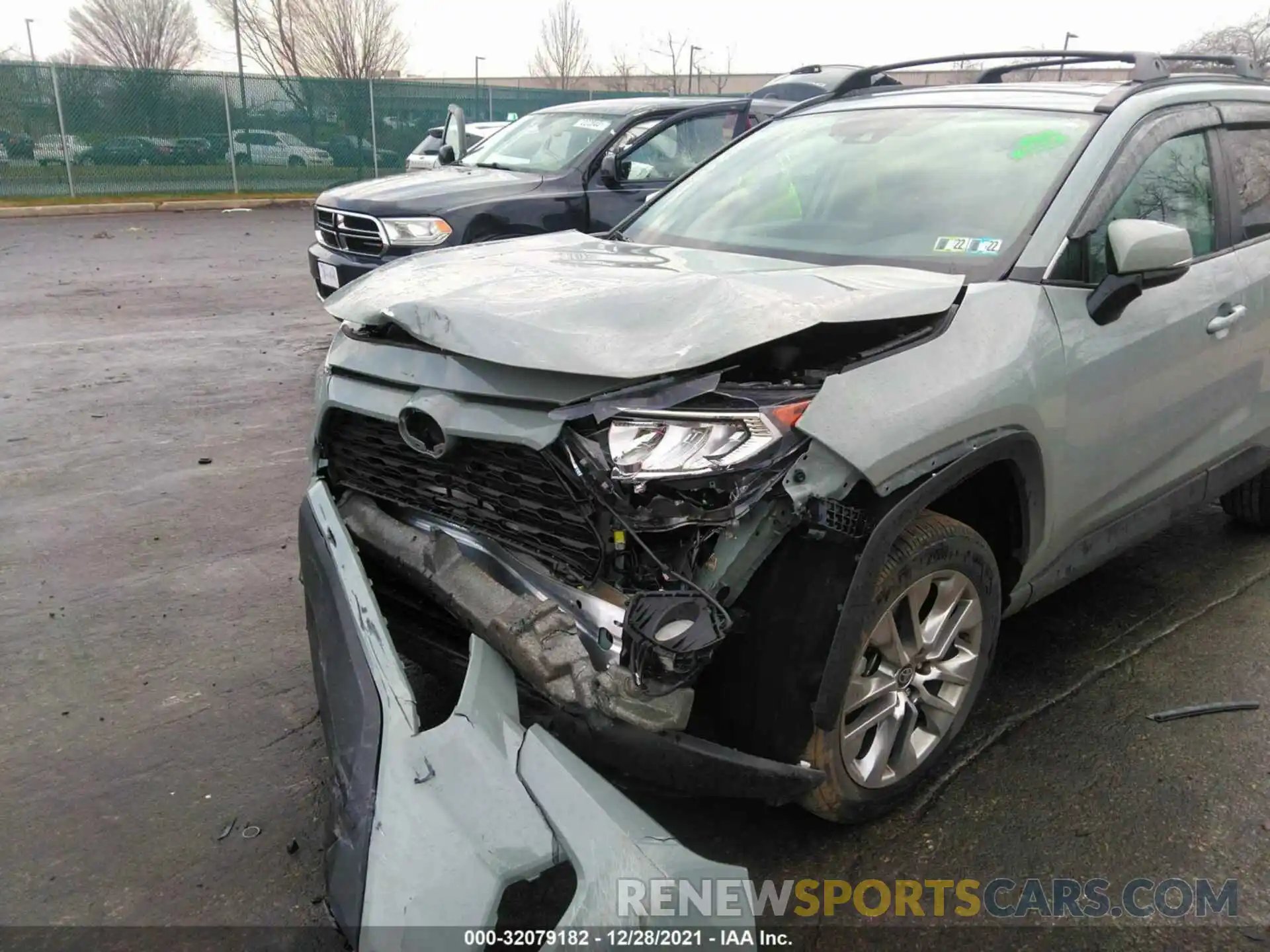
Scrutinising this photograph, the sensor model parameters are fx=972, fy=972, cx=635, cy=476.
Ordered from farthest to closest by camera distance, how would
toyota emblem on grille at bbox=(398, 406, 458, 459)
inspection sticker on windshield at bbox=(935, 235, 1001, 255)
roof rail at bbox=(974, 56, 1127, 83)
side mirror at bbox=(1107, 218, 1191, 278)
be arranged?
roof rail at bbox=(974, 56, 1127, 83)
inspection sticker on windshield at bbox=(935, 235, 1001, 255)
side mirror at bbox=(1107, 218, 1191, 278)
toyota emblem on grille at bbox=(398, 406, 458, 459)

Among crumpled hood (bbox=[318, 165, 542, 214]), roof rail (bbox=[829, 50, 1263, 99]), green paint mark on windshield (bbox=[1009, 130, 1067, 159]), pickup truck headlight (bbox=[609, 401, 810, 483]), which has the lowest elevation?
pickup truck headlight (bbox=[609, 401, 810, 483])

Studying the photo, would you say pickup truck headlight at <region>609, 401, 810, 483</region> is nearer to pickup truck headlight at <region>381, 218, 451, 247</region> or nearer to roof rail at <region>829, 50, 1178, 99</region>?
roof rail at <region>829, 50, 1178, 99</region>

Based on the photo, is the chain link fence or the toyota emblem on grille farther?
the chain link fence

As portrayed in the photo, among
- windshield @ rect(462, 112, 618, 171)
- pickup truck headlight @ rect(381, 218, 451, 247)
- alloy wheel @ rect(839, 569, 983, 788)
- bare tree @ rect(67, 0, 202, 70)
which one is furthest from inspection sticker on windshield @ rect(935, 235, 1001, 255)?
bare tree @ rect(67, 0, 202, 70)

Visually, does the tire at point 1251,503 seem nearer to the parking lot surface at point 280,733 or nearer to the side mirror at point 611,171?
the parking lot surface at point 280,733

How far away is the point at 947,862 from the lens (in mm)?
2502

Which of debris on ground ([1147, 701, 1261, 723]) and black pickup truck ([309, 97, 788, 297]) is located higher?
black pickup truck ([309, 97, 788, 297])

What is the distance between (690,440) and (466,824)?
911mm

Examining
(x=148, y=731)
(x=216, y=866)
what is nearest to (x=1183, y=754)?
(x=216, y=866)

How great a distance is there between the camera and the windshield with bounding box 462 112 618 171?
26.1ft

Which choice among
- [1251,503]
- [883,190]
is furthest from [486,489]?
[1251,503]

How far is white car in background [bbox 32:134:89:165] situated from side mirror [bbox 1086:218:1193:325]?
20.3 meters

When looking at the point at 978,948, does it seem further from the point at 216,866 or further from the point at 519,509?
the point at 216,866

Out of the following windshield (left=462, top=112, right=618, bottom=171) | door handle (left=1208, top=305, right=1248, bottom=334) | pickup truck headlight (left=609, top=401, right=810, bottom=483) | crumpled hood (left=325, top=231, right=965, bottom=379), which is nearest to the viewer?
pickup truck headlight (left=609, top=401, right=810, bottom=483)
